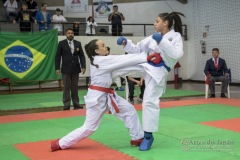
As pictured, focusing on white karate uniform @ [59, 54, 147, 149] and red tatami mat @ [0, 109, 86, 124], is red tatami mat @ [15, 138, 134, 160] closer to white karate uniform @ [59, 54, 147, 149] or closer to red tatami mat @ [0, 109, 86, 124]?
white karate uniform @ [59, 54, 147, 149]

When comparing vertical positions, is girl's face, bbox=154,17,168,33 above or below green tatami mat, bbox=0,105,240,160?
above

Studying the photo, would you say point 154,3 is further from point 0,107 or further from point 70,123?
point 70,123

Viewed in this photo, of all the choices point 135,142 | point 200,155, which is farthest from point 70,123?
point 200,155

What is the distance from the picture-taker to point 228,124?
5621 mm

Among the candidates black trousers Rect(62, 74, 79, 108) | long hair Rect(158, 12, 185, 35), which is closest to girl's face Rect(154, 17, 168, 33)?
long hair Rect(158, 12, 185, 35)

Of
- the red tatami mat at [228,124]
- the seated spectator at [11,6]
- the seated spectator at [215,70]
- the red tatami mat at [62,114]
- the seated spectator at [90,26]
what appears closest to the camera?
the red tatami mat at [228,124]

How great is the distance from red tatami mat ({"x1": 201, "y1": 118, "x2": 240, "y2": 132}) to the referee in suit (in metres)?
3.23

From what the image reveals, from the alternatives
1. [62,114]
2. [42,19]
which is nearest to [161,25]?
[62,114]

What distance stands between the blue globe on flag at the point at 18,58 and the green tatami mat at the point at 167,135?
6.45 meters

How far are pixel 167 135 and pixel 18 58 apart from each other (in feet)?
29.1

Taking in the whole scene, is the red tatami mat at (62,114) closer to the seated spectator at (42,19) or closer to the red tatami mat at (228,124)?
the red tatami mat at (228,124)

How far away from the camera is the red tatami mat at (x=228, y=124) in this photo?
5273 mm

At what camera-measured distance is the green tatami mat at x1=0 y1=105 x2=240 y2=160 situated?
12.8 feet

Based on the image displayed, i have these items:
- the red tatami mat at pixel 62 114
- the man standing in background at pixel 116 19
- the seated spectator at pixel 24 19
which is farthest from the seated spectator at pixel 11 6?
the red tatami mat at pixel 62 114
